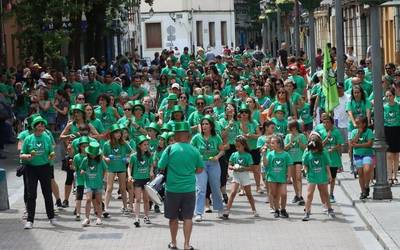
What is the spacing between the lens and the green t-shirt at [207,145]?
19.4 m

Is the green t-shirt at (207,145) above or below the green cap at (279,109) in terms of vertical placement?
below

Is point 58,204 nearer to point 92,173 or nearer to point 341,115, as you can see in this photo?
point 92,173

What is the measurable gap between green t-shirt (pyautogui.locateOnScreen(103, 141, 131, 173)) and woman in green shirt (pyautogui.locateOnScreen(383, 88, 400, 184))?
5.01 m

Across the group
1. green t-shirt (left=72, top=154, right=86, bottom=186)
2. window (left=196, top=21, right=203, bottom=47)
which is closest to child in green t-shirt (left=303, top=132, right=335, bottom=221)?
green t-shirt (left=72, top=154, right=86, bottom=186)

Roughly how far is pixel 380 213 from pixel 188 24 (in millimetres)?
76975

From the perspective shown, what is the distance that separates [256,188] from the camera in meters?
22.7

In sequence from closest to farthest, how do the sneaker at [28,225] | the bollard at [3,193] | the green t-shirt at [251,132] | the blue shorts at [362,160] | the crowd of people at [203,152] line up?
the crowd of people at [203,152] < the sneaker at [28,225] < the blue shorts at [362,160] < the bollard at [3,193] < the green t-shirt at [251,132]

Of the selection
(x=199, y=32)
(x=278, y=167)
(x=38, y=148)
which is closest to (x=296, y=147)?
(x=278, y=167)

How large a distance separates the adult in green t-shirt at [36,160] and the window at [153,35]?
7738cm

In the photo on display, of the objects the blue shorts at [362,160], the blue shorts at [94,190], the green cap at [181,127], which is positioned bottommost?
the blue shorts at [94,190]

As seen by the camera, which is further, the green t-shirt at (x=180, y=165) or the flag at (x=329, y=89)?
the flag at (x=329, y=89)

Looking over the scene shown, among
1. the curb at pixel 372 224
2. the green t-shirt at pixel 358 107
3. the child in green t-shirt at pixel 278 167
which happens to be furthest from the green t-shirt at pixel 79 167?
the green t-shirt at pixel 358 107

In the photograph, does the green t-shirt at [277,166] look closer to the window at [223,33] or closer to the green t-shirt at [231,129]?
the green t-shirt at [231,129]

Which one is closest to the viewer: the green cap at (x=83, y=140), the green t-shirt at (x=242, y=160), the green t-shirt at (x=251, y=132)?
the green cap at (x=83, y=140)
